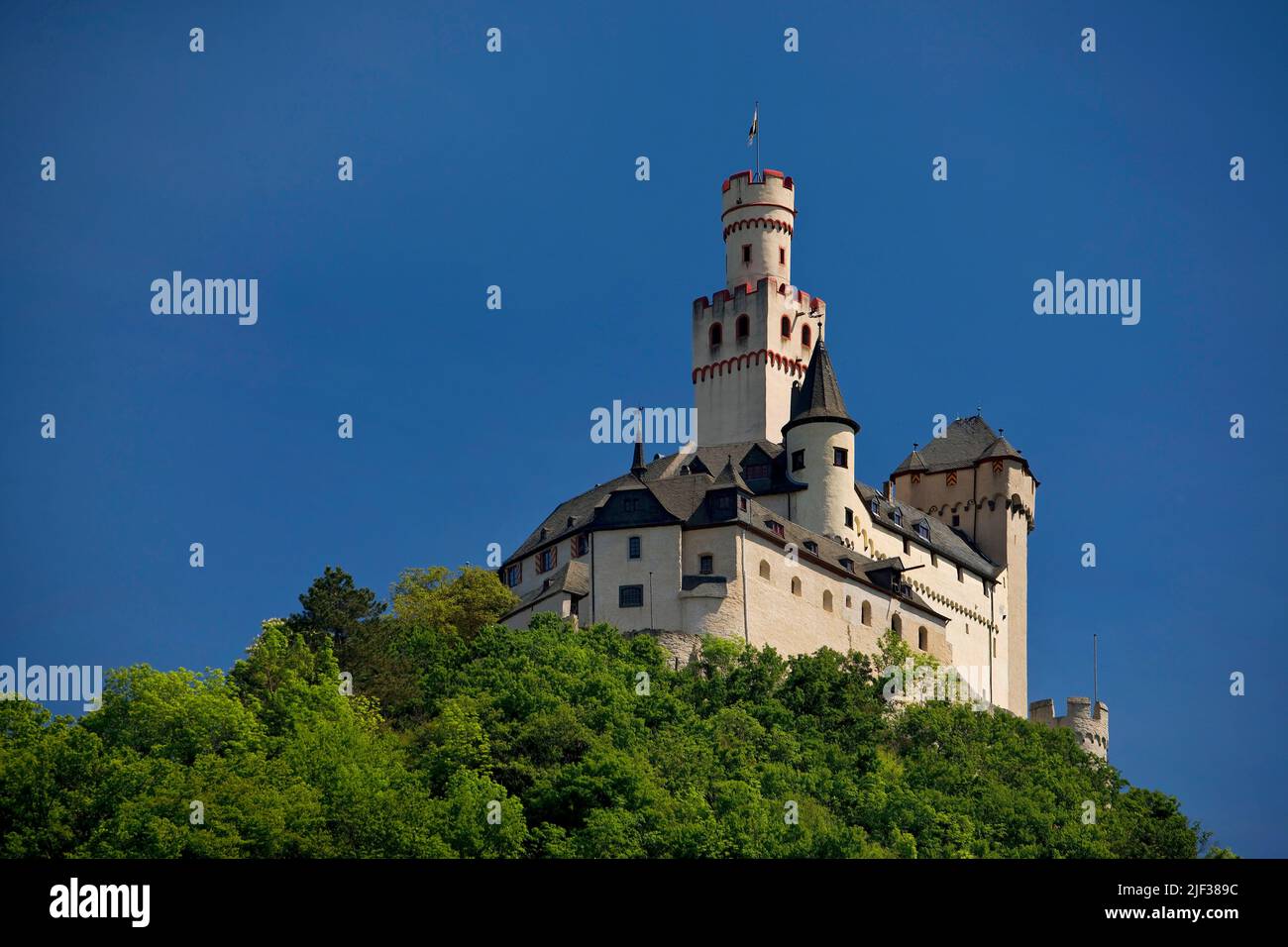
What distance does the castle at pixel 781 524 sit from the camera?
9281 centimetres


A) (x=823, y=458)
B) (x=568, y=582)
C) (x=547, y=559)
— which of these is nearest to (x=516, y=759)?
(x=568, y=582)

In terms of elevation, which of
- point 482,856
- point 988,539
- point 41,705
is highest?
point 988,539

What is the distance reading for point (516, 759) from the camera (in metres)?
78.9

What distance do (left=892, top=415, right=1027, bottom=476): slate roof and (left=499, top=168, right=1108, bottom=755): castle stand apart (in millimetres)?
105

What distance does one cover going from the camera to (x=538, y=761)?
3140 inches

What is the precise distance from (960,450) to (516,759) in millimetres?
51100

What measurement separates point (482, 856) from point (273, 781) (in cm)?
727

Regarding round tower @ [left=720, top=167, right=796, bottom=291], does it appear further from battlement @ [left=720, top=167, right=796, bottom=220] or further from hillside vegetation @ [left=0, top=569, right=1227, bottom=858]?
hillside vegetation @ [left=0, top=569, right=1227, bottom=858]

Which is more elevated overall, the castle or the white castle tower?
the white castle tower

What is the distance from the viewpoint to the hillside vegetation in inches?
2761

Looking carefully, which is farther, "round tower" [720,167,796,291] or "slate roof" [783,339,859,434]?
"round tower" [720,167,796,291]
